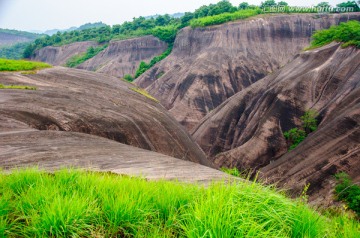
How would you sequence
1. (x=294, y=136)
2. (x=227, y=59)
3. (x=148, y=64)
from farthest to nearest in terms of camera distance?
(x=148, y=64), (x=227, y=59), (x=294, y=136)

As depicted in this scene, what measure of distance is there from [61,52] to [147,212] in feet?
369

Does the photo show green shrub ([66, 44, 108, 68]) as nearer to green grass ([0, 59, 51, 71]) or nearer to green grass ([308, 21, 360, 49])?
green grass ([308, 21, 360, 49])

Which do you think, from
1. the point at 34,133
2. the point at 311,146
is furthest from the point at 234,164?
the point at 34,133

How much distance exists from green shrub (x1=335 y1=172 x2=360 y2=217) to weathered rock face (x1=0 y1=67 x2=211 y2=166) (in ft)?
28.0

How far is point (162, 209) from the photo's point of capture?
4.55 meters

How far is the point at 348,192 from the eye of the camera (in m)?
18.5

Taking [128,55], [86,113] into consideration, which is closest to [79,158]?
[86,113]

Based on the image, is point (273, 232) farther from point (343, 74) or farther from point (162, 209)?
point (343, 74)

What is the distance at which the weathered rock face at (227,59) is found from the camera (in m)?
57.0

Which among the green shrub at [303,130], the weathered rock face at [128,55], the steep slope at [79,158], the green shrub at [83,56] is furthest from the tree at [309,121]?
the green shrub at [83,56]

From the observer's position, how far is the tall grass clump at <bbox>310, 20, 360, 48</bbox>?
33653mm

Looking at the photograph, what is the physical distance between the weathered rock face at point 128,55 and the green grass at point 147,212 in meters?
79.7

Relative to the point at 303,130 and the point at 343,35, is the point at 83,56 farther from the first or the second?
the point at 303,130

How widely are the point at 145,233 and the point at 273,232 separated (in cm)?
158
